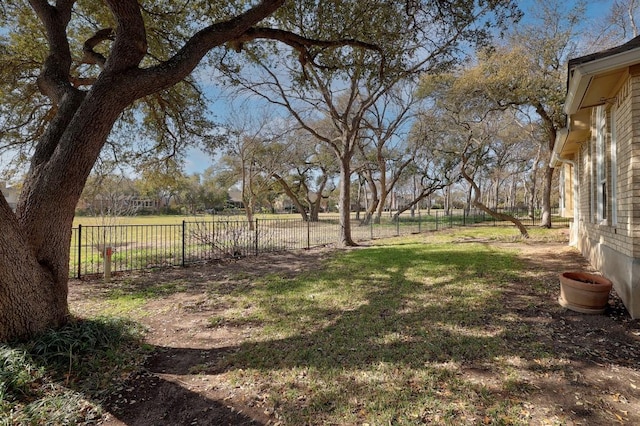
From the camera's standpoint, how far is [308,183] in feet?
114

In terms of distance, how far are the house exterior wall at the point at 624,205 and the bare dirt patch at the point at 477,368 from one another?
0.49 meters

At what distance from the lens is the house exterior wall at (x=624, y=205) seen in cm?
407

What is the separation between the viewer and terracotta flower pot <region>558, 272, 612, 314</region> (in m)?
4.25

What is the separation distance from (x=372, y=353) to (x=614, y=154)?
518cm

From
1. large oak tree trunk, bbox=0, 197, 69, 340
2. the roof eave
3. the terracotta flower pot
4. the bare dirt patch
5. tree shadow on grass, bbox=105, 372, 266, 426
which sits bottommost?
tree shadow on grass, bbox=105, 372, 266, 426

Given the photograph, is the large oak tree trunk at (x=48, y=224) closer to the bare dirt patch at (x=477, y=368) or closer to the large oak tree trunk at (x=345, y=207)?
the bare dirt patch at (x=477, y=368)

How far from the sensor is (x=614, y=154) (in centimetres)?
511

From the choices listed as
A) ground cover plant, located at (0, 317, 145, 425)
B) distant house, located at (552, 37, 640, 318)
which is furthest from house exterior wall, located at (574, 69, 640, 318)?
ground cover plant, located at (0, 317, 145, 425)

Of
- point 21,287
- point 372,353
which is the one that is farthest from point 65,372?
point 372,353

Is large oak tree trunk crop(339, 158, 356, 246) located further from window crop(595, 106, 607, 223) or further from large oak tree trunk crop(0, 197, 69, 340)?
large oak tree trunk crop(0, 197, 69, 340)

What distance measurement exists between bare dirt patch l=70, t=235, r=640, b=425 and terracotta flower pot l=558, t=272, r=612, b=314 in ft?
0.38

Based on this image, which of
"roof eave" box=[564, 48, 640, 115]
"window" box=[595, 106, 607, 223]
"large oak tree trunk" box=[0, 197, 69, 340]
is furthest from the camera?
"window" box=[595, 106, 607, 223]

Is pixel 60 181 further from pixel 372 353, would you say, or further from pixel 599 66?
pixel 599 66

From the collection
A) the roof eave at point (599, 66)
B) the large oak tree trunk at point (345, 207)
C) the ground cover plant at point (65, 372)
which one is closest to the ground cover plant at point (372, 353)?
the ground cover plant at point (65, 372)
